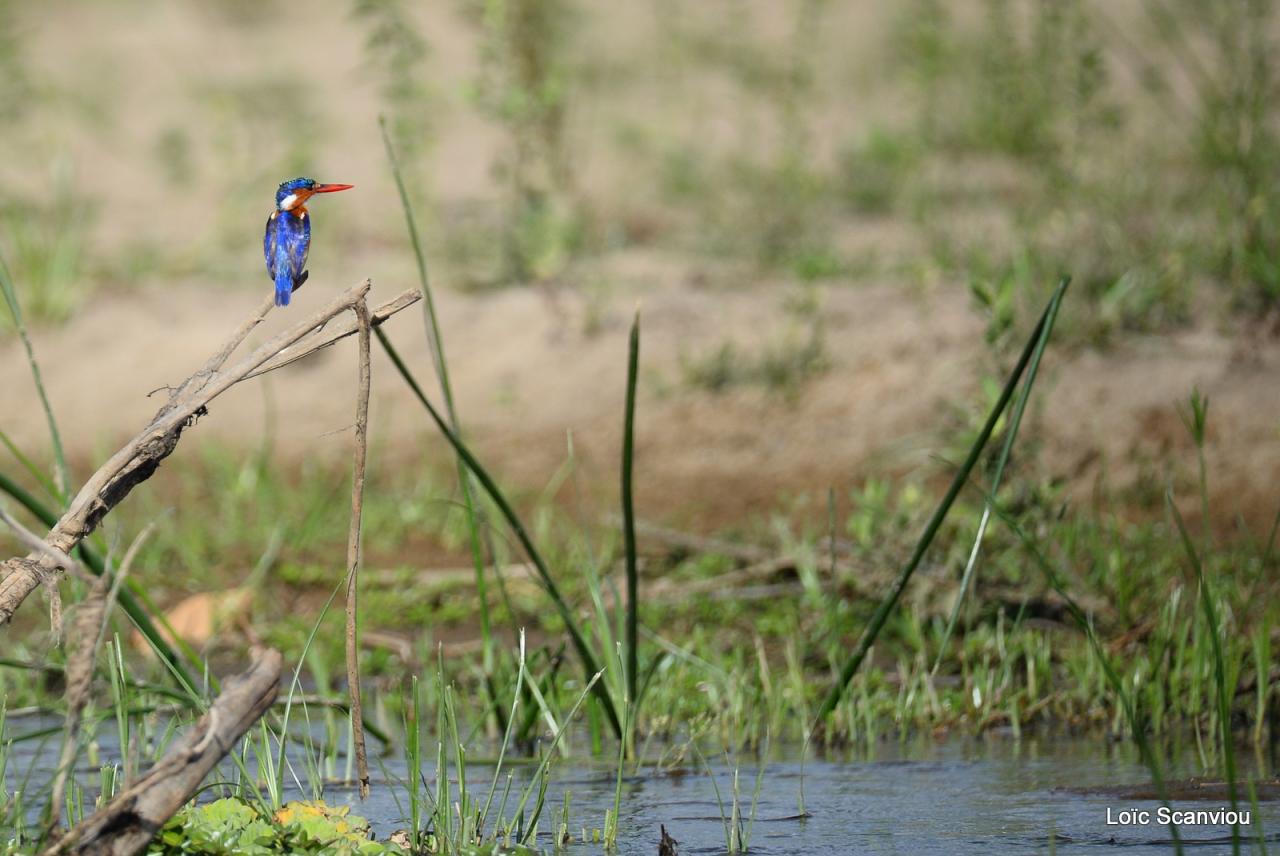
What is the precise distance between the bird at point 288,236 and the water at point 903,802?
0.64 m

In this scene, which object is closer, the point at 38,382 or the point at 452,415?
the point at 38,382

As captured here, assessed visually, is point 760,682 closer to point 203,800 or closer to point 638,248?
point 203,800

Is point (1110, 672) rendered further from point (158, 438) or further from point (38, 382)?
point (38, 382)

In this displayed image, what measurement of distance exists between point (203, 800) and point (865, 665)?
1245 mm

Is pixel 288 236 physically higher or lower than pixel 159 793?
higher

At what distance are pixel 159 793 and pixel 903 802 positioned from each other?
1282 mm

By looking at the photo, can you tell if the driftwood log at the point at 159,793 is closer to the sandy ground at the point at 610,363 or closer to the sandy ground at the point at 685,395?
the sandy ground at the point at 610,363

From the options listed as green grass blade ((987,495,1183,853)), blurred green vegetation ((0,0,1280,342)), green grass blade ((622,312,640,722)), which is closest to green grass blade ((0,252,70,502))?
green grass blade ((622,312,640,722))

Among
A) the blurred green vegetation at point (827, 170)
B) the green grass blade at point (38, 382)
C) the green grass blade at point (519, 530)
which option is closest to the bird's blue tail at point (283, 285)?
the green grass blade at point (519, 530)

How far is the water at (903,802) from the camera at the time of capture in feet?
7.04

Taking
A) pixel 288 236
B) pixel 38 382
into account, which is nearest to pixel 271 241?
pixel 288 236

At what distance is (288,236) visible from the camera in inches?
68.1

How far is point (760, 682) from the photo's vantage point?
122 inches

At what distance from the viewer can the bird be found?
1.71 metres
